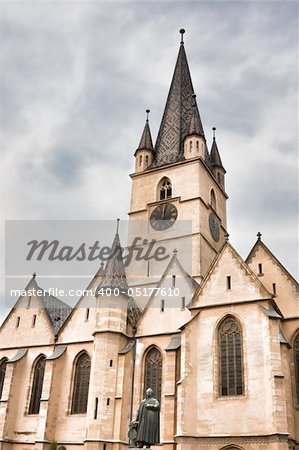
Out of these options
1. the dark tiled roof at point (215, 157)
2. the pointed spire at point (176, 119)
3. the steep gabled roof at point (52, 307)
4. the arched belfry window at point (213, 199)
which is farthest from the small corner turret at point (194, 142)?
the steep gabled roof at point (52, 307)

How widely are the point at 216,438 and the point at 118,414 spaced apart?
6.11 meters

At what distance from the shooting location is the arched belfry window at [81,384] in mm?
30628

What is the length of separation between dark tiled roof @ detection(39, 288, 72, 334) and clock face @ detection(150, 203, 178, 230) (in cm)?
968

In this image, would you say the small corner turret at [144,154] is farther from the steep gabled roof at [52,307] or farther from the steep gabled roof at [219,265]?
the steep gabled roof at [219,265]

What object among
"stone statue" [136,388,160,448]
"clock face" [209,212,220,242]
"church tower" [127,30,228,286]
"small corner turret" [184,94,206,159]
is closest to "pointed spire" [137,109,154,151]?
"church tower" [127,30,228,286]

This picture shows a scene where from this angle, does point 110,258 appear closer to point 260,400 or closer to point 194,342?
point 194,342

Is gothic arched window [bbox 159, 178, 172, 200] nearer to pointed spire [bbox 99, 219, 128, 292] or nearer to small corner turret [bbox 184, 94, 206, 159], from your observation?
small corner turret [bbox 184, 94, 206, 159]

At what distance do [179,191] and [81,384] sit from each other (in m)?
18.1

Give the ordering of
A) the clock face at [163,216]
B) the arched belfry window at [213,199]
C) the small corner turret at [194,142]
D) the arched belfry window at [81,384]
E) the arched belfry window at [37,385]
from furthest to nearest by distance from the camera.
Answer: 1. the arched belfry window at [213,199]
2. the small corner turret at [194,142]
3. the clock face at [163,216]
4. the arched belfry window at [37,385]
5. the arched belfry window at [81,384]

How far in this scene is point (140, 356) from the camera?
97.3ft

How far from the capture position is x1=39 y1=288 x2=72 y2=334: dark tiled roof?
3547cm

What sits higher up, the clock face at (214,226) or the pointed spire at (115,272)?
the clock face at (214,226)

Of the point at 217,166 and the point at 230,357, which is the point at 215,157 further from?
the point at 230,357

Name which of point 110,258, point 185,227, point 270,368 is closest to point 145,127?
point 185,227
